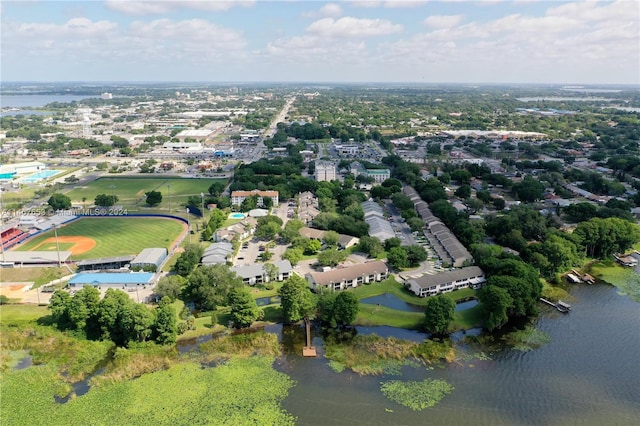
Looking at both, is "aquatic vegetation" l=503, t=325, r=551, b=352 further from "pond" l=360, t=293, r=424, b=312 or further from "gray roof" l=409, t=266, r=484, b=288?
"pond" l=360, t=293, r=424, b=312

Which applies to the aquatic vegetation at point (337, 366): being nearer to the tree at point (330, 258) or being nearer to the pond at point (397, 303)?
the pond at point (397, 303)

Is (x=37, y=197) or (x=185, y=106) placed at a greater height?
(x=185, y=106)

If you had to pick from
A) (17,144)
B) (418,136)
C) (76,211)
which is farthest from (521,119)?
(17,144)

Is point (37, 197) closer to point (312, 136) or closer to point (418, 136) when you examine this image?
point (312, 136)

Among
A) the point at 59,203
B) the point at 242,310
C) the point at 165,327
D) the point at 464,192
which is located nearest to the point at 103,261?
the point at 165,327

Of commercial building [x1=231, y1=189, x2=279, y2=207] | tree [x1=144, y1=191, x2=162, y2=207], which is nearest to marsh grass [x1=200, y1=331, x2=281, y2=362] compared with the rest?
commercial building [x1=231, y1=189, x2=279, y2=207]
